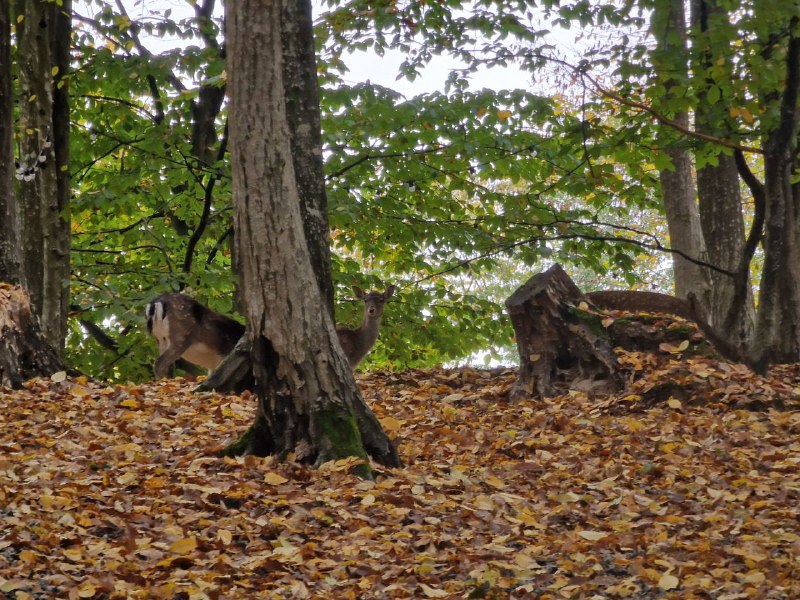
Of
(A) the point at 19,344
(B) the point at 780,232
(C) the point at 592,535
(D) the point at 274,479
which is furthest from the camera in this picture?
(B) the point at 780,232

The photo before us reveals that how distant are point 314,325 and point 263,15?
87.8 inches

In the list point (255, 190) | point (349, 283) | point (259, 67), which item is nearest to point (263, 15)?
point (259, 67)

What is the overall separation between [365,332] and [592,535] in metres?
7.52

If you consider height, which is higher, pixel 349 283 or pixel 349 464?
pixel 349 283

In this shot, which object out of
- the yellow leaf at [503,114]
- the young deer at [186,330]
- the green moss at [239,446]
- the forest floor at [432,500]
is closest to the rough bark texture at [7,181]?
the forest floor at [432,500]

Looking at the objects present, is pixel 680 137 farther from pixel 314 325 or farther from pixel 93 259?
pixel 93 259

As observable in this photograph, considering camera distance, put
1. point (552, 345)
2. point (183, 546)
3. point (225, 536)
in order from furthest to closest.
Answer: point (552, 345)
point (225, 536)
point (183, 546)

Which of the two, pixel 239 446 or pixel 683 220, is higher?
pixel 683 220

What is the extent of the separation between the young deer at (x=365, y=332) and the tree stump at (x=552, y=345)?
3243 millimetres

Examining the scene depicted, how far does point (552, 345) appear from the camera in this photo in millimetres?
9953

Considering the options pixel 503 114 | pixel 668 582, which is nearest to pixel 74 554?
pixel 668 582

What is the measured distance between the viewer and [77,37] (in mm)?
15945

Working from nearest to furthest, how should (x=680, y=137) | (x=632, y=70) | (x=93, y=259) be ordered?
(x=632, y=70) < (x=680, y=137) < (x=93, y=259)

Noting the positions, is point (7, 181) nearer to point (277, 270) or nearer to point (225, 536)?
point (277, 270)
